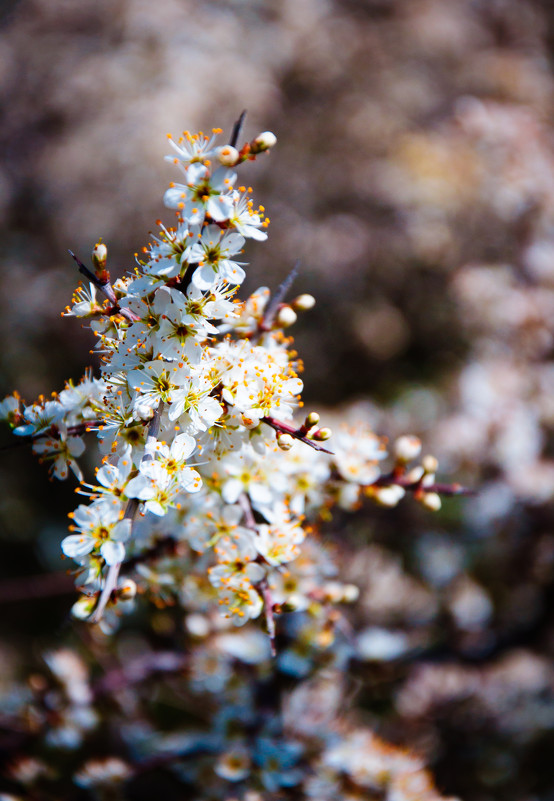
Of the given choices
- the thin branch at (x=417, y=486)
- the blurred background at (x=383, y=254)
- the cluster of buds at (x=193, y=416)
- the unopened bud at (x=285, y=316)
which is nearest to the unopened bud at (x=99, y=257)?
the cluster of buds at (x=193, y=416)

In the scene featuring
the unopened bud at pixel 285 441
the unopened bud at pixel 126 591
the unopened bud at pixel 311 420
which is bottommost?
→ the unopened bud at pixel 126 591

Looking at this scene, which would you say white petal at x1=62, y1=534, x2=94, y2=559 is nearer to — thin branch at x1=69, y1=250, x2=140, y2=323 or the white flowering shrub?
the white flowering shrub

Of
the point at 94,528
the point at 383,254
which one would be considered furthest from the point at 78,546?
the point at 383,254

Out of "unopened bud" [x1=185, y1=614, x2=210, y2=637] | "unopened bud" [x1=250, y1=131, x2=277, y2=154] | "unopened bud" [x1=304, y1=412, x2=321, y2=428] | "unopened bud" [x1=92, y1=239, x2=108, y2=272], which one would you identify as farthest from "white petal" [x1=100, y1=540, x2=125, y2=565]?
"unopened bud" [x1=185, y1=614, x2=210, y2=637]

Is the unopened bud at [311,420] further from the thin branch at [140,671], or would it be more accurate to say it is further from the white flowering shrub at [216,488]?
→ the thin branch at [140,671]

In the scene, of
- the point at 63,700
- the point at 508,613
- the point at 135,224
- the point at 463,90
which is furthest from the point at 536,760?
the point at 463,90

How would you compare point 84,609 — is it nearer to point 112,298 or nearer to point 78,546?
point 78,546

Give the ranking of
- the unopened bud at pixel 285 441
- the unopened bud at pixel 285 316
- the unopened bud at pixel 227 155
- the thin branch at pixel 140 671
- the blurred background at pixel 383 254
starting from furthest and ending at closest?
1. the blurred background at pixel 383 254
2. the thin branch at pixel 140 671
3. the unopened bud at pixel 285 316
4. the unopened bud at pixel 285 441
5. the unopened bud at pixel 227 155
